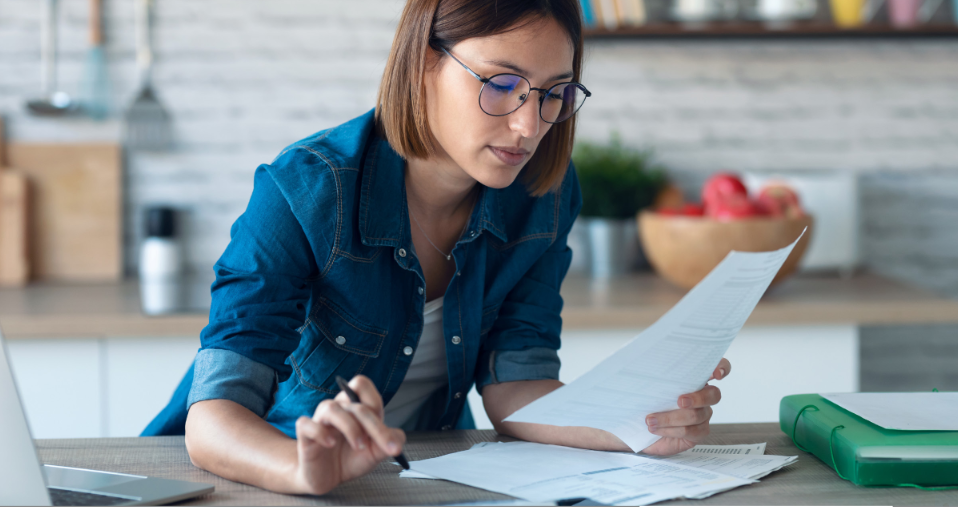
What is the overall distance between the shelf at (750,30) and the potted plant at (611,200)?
33cm

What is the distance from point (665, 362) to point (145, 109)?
6.41 ft

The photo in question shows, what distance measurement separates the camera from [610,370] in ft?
2.73

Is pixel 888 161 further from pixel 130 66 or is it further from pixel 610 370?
pixel 130 66

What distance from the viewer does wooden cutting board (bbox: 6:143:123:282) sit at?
230cm

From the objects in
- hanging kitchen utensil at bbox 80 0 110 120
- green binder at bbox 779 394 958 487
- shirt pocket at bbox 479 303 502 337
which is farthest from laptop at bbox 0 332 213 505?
hanging kitchen utensil at bbox 80 0 110 120

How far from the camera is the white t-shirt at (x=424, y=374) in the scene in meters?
1.16

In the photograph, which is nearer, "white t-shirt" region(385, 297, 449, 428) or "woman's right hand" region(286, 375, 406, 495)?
"woman's right hand" region(286, 375, 406, 495)

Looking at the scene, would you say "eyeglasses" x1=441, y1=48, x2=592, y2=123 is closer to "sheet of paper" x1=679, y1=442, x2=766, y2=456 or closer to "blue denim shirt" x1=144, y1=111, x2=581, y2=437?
"blue denim shirt" x1=144, y1=111, x2=581, y2=437

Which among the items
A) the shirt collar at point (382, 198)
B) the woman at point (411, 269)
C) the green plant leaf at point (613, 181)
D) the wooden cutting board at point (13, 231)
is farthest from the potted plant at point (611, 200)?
the wooden cutting board at point (13, 231)

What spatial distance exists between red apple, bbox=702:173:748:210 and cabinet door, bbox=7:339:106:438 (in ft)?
5.00

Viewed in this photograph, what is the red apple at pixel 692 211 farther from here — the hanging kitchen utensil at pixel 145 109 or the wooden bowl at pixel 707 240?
the hanging kitchen utensil at pixel 145 109

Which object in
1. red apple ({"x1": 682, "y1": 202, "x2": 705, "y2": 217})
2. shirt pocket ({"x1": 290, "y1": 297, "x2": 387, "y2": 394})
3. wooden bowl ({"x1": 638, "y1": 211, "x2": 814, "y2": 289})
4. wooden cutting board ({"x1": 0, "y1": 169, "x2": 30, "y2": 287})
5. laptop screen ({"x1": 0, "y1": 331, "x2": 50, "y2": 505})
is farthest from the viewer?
wooden cutting board ({"x1": 0, "y1": 169, "x2": 30, "y2": 287})

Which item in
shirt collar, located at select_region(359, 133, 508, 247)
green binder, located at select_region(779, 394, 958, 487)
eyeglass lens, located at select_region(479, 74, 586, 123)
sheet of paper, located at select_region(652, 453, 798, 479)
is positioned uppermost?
eyeglass lens, located at select_region(479, 74, 586, 123)

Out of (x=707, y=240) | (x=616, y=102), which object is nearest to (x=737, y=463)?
(x=707, y=240)
